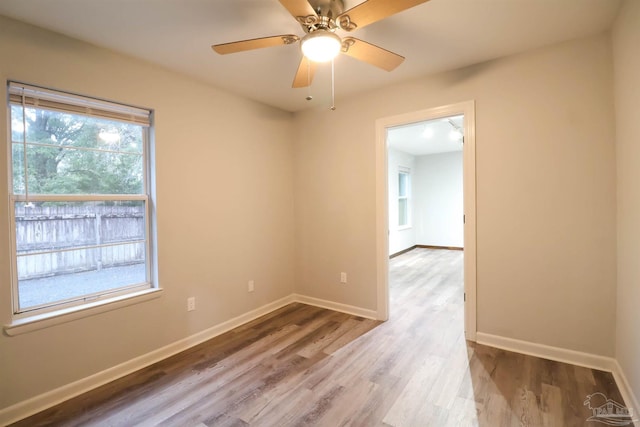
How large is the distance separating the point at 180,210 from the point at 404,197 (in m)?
5.85

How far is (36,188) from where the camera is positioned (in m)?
1.99

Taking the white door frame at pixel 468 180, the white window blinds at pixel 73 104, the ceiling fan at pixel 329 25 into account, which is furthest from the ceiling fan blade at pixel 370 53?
the white window blinds at pixel 73 104

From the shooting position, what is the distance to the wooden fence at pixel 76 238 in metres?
1.97

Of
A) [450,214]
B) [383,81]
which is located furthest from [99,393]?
[450,214]

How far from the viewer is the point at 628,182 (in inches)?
72.7

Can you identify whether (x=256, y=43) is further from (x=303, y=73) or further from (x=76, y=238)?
(x=76, y=238)

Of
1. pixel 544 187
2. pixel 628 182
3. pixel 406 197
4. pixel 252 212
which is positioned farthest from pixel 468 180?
pixel 406 197

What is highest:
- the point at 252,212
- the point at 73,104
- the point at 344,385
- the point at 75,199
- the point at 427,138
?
the point at 427,138

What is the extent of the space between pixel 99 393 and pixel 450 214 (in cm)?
729

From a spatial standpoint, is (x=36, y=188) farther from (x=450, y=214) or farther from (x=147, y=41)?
(x=450, y=214)

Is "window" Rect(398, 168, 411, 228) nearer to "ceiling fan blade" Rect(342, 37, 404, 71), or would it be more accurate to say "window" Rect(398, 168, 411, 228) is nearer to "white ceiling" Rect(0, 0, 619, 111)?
"white ceiling" Rect(0, 0, 619, 111)

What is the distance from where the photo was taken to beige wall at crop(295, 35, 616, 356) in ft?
7.08

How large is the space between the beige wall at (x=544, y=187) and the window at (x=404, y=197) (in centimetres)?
444

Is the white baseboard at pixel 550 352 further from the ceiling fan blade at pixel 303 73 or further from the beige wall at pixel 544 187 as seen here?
the ceiling fan blade at pixel 303 73
